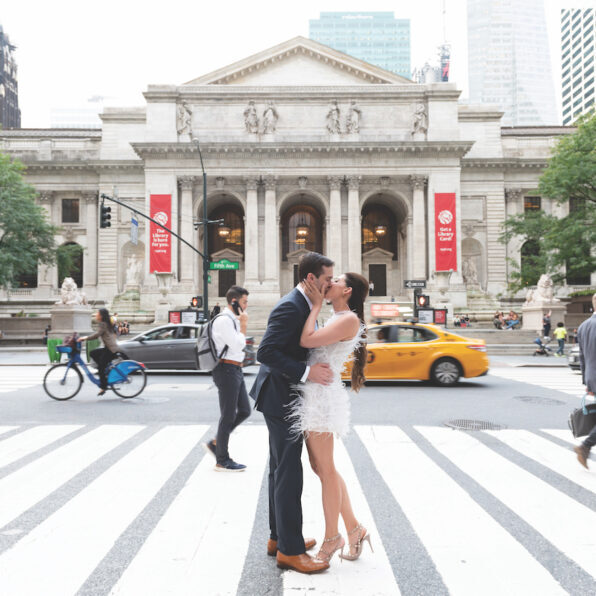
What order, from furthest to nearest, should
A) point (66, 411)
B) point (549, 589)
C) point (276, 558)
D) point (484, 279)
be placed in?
point (484, 279) < point (66, 411) < point (276, 558) < point (549, 589)

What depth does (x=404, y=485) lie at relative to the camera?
4.97m

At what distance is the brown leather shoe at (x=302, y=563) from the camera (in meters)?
3.20

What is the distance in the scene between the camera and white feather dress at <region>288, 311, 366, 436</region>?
3.21 m

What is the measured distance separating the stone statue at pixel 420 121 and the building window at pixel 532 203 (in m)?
13.1

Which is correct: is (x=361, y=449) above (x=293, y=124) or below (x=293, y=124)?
below

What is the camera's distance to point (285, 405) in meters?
3.27

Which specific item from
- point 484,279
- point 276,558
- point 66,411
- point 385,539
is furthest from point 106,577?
point 484,279

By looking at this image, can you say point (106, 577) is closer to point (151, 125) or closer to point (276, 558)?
point (276, 558)

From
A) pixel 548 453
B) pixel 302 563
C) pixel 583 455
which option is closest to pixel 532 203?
pixel 548 453

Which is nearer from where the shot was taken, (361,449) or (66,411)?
(361,449)

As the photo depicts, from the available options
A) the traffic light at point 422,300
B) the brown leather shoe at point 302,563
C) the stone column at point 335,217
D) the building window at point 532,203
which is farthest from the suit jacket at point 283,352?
the building window at point 532,203

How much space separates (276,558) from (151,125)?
1658 inches

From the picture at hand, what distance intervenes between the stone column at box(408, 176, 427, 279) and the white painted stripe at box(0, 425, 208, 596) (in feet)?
119

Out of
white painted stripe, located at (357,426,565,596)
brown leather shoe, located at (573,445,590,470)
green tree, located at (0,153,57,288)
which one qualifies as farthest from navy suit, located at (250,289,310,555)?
green tree, located at (0,153,57,288)
